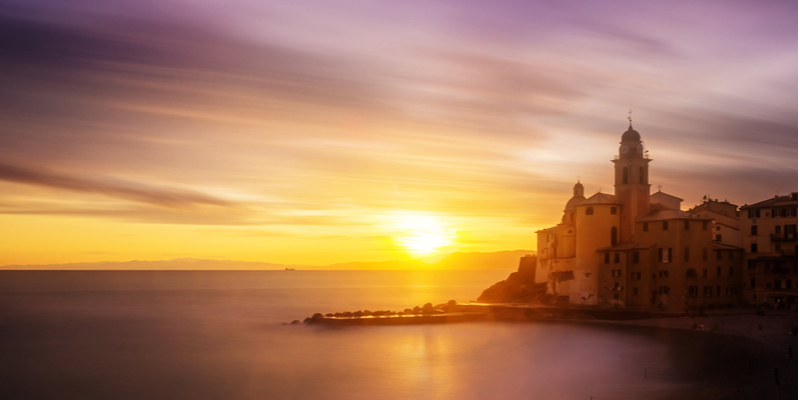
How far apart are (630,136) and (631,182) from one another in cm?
514

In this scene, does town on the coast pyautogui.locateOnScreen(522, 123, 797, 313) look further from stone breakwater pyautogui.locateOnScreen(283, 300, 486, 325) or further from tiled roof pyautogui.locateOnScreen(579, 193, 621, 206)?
stone breakwater pyautogui.locateOnScreen(283, 300, 486, 325)

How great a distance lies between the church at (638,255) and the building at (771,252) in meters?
1.19

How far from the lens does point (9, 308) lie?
89.2m

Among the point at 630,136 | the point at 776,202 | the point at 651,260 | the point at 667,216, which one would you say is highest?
the point at 630,136

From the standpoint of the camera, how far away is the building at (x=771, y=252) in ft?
172

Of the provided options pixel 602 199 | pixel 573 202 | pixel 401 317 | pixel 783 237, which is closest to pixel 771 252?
pixel 783 237

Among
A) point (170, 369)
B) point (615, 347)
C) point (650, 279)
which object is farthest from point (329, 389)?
point (650, 279)

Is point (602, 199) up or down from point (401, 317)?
up

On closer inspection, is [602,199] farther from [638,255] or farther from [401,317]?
[401,317]

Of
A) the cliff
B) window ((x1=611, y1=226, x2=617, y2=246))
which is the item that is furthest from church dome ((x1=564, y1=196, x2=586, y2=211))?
window ((x1=611, y1=226, x2=617, y2=246))

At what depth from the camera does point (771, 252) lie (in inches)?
2131

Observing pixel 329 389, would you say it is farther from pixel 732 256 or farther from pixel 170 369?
pixel 732 256

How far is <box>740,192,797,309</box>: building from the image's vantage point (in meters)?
52.4

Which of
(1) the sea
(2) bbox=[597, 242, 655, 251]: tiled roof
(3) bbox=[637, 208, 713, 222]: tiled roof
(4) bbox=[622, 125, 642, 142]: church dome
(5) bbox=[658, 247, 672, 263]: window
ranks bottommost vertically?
(1) the sea
